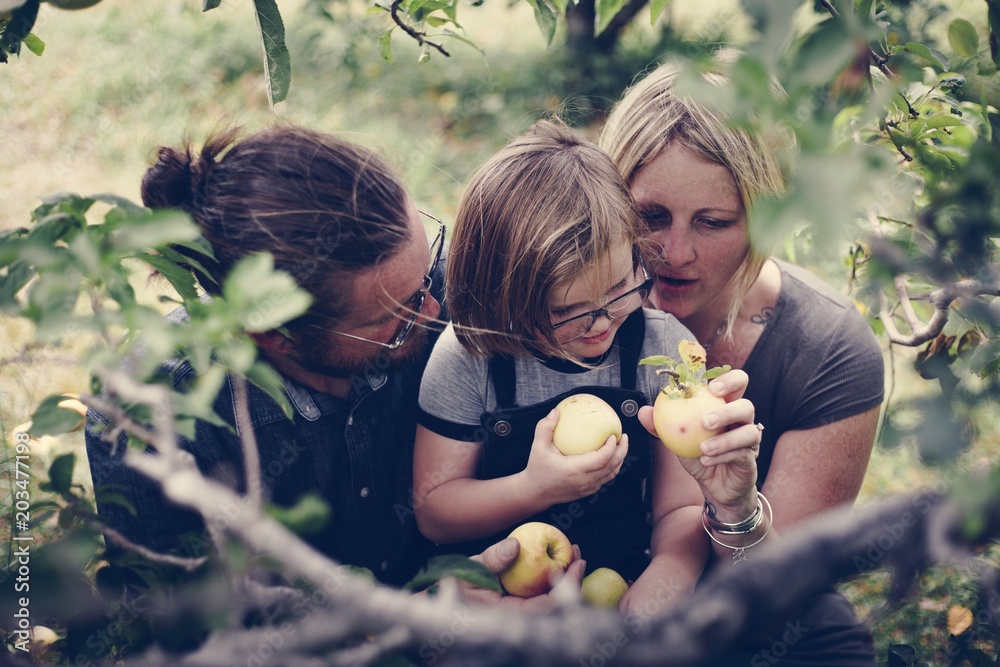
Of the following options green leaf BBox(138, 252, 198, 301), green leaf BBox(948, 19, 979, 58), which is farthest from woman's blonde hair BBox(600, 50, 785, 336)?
green leaf BBox(138, 252, 198, 301)

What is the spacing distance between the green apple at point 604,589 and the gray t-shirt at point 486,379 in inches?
16.1

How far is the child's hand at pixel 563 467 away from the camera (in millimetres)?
1537

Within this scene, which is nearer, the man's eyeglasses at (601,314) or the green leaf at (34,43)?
the green leaf at (34,43)

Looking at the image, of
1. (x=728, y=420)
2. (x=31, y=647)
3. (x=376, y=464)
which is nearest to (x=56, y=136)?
(x=376, y=464)

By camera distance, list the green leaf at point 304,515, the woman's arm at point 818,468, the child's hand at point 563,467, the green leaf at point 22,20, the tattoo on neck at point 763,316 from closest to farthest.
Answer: the green leaf at point 304,515, the green leaf at point 22,20, the child's hand at point 563,467, the woman's arm at point 818,468, the tattoo on neck at point 763,316

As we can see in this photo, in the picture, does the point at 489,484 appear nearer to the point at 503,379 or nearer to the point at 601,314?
the point at 503,379

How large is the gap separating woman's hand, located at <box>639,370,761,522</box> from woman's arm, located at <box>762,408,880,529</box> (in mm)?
304

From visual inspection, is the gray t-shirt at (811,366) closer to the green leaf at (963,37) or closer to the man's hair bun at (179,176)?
the green leaf at (963,37)

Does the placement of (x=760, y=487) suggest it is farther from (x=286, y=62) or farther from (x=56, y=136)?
(x=56, y=136)

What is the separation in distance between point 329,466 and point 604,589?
718 mm

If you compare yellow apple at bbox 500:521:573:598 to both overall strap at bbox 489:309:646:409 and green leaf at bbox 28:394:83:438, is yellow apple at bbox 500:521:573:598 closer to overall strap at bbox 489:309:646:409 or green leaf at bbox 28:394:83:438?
overall strap at bbox 489:309:646:409

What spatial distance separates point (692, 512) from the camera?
5.88ft

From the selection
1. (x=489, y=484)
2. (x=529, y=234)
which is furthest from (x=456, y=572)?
(x=529, y=234)

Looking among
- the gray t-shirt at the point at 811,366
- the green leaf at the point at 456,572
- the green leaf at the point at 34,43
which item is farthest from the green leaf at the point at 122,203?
the gray t-shirt at the point at 811,366
